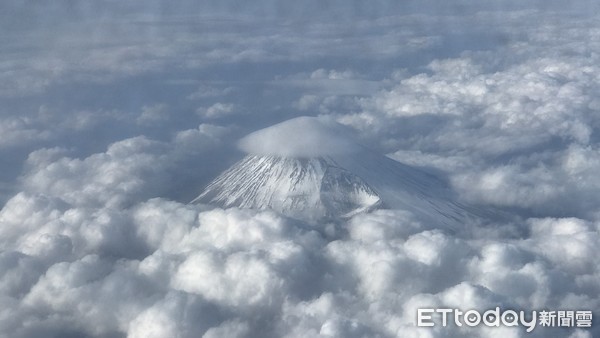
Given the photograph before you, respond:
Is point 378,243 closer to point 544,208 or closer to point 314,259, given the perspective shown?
point 314,259

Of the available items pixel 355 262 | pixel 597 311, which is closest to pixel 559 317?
pixel 597 311

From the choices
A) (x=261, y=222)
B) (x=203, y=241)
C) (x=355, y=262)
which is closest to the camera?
(x=355, y=262)

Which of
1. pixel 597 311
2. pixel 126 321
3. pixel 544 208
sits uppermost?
pixel 126 321

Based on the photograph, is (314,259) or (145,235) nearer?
(314,259)

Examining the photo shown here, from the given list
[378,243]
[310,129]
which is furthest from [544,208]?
[378,243]

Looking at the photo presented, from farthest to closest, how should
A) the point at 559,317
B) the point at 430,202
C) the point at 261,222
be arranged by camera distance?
the point at 430,202 < the point at 261,222 < the point at 559,317

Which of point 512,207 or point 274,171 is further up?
point 274,171

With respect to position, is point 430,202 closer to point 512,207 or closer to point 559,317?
point 512,207
